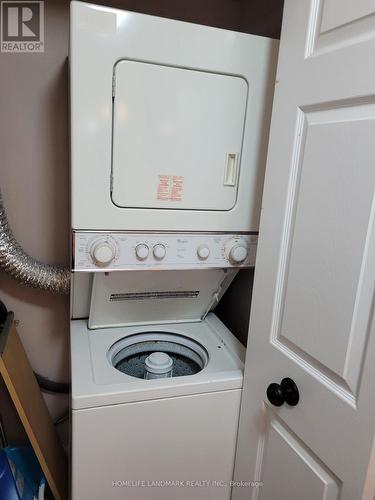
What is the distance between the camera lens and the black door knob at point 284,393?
1168 millimetres

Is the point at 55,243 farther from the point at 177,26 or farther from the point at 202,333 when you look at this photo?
the point at 177,26

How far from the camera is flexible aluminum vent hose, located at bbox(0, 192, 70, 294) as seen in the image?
1.75 meters

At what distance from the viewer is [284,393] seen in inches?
47.2

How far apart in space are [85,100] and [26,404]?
1.42m

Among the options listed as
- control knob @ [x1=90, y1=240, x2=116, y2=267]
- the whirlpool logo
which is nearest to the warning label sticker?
control knob @ [x1=90, y1=240, x2=116, y2=267]

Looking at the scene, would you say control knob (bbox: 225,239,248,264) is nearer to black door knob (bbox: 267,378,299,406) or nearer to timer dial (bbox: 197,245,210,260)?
timer dial (bbox: 197,245,210,260)

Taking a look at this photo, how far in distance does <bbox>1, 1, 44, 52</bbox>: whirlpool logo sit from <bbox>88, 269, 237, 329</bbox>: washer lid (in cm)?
124

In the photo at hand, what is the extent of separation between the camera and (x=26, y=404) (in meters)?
1.71

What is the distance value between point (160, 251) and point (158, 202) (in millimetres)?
195

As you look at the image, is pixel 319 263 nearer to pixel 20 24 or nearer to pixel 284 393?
pixel 284 393

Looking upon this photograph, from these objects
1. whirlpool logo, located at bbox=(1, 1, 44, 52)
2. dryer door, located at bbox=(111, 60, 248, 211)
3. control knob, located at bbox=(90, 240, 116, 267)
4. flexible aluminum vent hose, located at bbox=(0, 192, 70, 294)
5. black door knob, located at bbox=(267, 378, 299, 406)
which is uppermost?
whirlpool logo, located at bbox=(1, 1, 44, 52)

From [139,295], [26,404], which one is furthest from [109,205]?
[26,404]

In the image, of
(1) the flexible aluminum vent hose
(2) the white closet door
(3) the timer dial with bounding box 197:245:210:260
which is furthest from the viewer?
(1) the flexible aluminum vent hose

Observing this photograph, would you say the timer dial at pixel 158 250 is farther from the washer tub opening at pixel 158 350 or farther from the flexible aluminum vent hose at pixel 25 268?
the flexible aluminum vent hose at pixel 25 268
